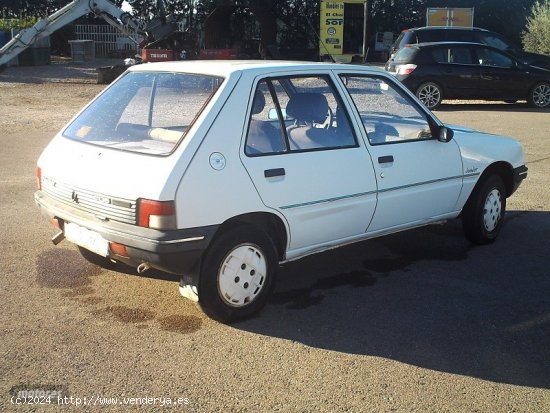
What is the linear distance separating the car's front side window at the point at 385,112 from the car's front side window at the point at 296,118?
0.70 ft

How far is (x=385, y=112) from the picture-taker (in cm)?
571

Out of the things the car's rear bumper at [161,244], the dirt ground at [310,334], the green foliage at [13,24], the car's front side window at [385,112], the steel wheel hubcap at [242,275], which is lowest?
the dirt ground at [310,334]

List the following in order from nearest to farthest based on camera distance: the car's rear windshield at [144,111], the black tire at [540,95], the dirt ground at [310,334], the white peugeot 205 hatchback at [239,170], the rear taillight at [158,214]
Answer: the dirt ground at [310,334] < the rear taillight at [158,214] < the white peugeot 205 hatchback at [239,170] < the car's rear windshield at [144,111] < the black tire at [540,95]

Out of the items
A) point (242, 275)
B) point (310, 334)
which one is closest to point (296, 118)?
point (242, 275)

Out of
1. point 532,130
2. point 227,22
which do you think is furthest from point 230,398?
point 227,22

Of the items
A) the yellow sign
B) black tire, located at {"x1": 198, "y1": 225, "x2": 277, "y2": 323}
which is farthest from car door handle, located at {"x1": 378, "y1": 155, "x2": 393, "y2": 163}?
the yellow sign

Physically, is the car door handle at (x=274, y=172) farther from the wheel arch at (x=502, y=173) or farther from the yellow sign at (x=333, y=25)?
the yellow sign at (x=333, y=25)

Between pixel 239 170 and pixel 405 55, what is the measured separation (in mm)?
13546

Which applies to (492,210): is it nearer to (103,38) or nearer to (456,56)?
(456,56)

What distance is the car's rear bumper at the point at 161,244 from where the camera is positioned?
389 cm

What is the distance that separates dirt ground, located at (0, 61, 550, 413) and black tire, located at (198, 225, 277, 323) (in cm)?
13

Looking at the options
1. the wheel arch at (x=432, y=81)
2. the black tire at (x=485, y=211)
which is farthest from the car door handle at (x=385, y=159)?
the wheel arch at (x=432, y=81)

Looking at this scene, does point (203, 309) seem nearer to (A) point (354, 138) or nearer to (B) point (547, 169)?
(A) point (354, 138)

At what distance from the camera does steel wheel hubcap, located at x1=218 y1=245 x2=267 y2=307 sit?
4219 mm
